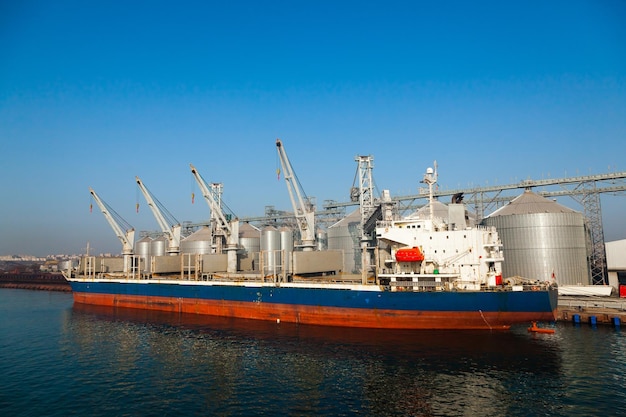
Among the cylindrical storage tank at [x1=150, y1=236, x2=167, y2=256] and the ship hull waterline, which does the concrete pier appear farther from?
the cylindrical storage tank at [x1=150, y1=236, x2=167, y2=256]

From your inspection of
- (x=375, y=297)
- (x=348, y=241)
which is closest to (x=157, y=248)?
(x=348, y=241)

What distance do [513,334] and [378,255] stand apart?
12.5 m

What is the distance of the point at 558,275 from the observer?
45125mm

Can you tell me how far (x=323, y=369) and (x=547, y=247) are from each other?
37575 millimetres

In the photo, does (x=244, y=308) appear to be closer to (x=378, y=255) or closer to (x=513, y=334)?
(x=378, y=255)

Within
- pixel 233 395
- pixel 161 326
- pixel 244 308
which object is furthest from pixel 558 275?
pixel 161 326

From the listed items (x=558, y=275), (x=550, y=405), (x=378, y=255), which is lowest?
(x=550, y=405)

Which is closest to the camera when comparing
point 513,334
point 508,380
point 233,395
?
point 233,395

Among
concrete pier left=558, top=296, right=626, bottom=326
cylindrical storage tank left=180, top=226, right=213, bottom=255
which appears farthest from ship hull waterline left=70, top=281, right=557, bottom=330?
cylindrical storage tank left=180, top=226, right=213, bottom=255

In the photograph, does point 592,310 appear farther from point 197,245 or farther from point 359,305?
point 197,245

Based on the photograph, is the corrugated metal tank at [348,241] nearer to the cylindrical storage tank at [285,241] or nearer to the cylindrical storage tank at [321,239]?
the cylindrical storage tank at [285,241]

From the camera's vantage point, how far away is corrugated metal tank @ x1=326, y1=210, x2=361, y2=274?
62406 mm

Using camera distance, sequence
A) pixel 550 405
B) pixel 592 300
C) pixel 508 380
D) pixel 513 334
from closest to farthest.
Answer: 1. pixel 550 405
2. pixel 508 380
3. pixel 513 334
4. pixel 592 300

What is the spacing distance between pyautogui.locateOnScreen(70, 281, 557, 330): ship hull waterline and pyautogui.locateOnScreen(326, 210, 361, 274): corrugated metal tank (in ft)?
86.6
